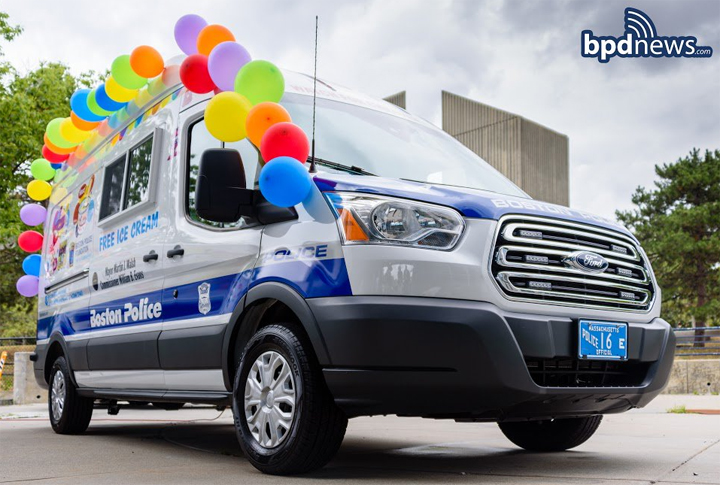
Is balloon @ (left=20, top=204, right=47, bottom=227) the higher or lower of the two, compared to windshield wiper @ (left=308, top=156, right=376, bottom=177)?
higher

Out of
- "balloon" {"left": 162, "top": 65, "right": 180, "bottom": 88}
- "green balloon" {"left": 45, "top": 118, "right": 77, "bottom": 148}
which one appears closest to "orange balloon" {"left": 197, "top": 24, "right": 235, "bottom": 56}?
"balloon" {"left": 162, "top": 65, "right": 180, "bottom": 88}

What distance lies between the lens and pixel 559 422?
5.55 meters

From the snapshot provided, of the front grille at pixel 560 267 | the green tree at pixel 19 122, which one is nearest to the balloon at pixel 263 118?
the front grille at pixel 560 267

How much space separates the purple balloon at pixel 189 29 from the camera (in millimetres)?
6176

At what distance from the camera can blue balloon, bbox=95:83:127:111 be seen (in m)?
7.20

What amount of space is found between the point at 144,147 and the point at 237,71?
54.3 inches

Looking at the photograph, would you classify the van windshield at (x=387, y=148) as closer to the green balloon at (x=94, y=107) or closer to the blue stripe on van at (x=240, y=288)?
the blue stripe on van at (x=240, y=288)

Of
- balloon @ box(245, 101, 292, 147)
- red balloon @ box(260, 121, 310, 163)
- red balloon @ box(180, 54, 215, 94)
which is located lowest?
red balloon @ box(260, 121, 310, 163)

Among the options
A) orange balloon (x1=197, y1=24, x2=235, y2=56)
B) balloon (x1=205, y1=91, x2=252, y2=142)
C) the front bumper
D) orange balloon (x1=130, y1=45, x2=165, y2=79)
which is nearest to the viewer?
the front bumper

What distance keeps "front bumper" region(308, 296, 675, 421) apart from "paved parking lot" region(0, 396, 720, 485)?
1.41ft

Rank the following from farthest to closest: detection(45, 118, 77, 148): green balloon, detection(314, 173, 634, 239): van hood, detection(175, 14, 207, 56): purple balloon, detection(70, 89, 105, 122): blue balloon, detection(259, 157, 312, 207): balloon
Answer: detection(45, 118, 77, 148): green balloon
detection(70, 89, 105, 122): blue balloon
detection(175, 14, 207, 56): purple balloon
detection(259, 157, 312, 207): balloon
detection(314, 173, 634, 239): van hood

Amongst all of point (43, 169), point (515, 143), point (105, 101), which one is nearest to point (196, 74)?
point (105, 101)

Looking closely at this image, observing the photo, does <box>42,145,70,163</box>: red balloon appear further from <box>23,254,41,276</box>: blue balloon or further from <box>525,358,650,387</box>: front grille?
<box>525,358,650,387</box>: front grille

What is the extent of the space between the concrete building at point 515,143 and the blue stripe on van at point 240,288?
23.2m
